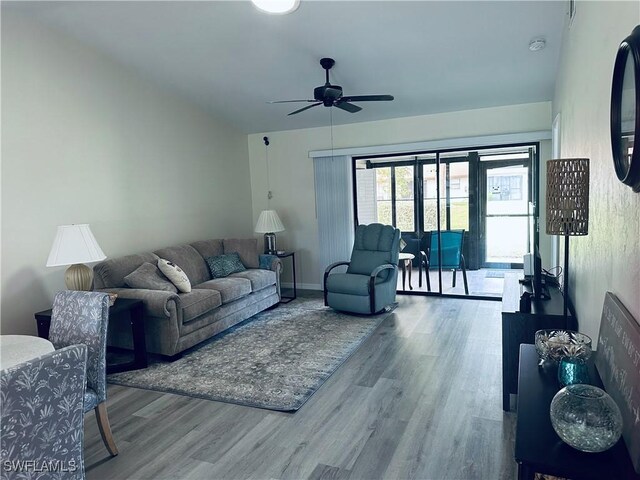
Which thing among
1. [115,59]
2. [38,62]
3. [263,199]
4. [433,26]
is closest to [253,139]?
[263,199]

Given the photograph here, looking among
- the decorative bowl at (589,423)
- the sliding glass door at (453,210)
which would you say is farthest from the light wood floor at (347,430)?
the sliding glass door at (453,210)

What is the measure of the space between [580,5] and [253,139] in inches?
195

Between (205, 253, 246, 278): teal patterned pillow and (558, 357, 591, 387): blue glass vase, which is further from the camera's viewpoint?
(205, 253, 246, 278): teal patterned pillow

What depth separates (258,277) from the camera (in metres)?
5.01

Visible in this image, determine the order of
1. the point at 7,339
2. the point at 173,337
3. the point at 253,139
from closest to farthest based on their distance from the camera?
1. the point at 7,339
2. the point at 173,337
3. the point at 253,139

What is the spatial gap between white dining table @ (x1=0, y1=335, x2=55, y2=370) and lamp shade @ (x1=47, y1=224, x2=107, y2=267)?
928 mm

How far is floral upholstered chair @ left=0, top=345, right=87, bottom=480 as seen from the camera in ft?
4.32

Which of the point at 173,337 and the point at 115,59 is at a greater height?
the point at 115,59

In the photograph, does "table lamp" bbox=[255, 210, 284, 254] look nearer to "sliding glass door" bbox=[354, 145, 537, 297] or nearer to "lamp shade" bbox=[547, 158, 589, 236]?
"sliding glass door" bbox=[354, 145, 537, 297]

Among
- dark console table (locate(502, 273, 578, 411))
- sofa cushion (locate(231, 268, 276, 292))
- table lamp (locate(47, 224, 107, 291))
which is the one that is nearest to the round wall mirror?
dark console table (locate(502, 273, 578, 411))

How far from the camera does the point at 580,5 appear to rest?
7.83ft

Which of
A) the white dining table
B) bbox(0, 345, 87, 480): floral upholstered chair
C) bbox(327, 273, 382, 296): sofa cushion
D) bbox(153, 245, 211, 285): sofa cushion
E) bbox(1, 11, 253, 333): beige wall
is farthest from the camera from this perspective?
bbox(327, 273, 382, 296): sofa cushion

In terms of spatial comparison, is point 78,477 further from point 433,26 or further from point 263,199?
point 263,199

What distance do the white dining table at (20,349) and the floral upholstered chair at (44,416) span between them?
575mm
